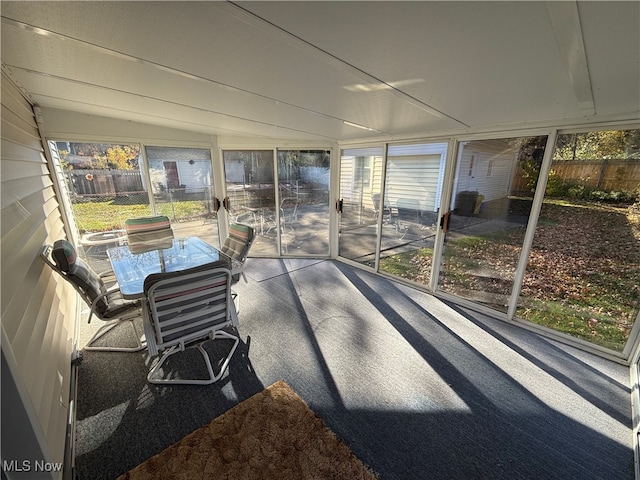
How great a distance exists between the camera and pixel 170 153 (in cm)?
380

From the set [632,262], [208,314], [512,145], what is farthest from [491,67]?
[632,262]

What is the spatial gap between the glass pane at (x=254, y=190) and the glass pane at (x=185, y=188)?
1.14 ft

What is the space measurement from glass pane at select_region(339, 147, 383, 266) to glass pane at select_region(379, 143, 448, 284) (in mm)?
228

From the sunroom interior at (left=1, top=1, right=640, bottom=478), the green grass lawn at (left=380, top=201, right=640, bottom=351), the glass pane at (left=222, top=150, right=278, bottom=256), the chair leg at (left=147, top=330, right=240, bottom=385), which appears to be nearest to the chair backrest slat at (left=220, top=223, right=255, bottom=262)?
the sunroom interior at (left=1, top=1, right=640, bottom=478)

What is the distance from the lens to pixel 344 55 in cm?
107

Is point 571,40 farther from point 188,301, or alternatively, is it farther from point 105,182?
point 105,182

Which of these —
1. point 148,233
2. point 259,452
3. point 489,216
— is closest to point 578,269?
point 489,216

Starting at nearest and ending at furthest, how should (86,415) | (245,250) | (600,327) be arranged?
1. (86,415)
2. (600,327)
3. (245,250)

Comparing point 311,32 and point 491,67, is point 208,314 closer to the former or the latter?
point 311,32

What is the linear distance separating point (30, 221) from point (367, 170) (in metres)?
3.74

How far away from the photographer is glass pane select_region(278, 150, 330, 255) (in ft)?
14.0

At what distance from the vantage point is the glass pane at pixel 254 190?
4266 millimetres

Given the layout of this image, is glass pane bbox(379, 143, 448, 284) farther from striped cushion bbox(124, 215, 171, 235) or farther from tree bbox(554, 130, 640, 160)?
striped cushion bbox(124, 215, 171, 235)

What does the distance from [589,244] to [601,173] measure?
71 cm
